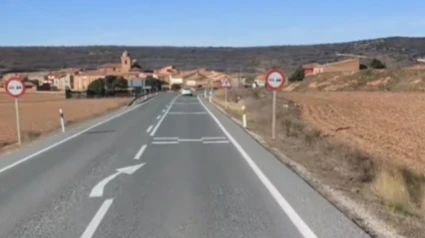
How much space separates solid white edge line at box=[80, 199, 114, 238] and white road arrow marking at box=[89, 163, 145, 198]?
731 millimetres

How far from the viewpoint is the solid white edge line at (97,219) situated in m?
7.27

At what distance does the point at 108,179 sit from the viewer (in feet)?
38.6

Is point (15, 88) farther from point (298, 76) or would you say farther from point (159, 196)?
point (298, 76)

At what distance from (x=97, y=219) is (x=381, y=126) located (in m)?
30.3

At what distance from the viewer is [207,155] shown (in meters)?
16.0

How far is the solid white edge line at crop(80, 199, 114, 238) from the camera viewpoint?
7.27 m

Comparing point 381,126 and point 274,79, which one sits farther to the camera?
point 381,126

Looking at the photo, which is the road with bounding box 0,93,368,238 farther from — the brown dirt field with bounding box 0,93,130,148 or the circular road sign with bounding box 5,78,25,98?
the brown dirt field with bounding box 0,93,130,148

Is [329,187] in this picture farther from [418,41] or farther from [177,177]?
[418,41]

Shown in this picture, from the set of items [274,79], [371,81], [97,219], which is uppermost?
[274,79]

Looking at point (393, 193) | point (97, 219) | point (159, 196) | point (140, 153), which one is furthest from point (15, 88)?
point (393, 193)

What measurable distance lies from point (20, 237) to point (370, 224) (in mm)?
4320

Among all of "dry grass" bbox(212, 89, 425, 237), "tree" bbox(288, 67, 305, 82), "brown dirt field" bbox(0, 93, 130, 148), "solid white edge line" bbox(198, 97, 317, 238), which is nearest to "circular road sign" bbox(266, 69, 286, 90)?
"dry grass" bbox(212, 89, 425, 237)

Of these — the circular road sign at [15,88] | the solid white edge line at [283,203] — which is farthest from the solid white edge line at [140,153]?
the circular road sign at [15,88]
